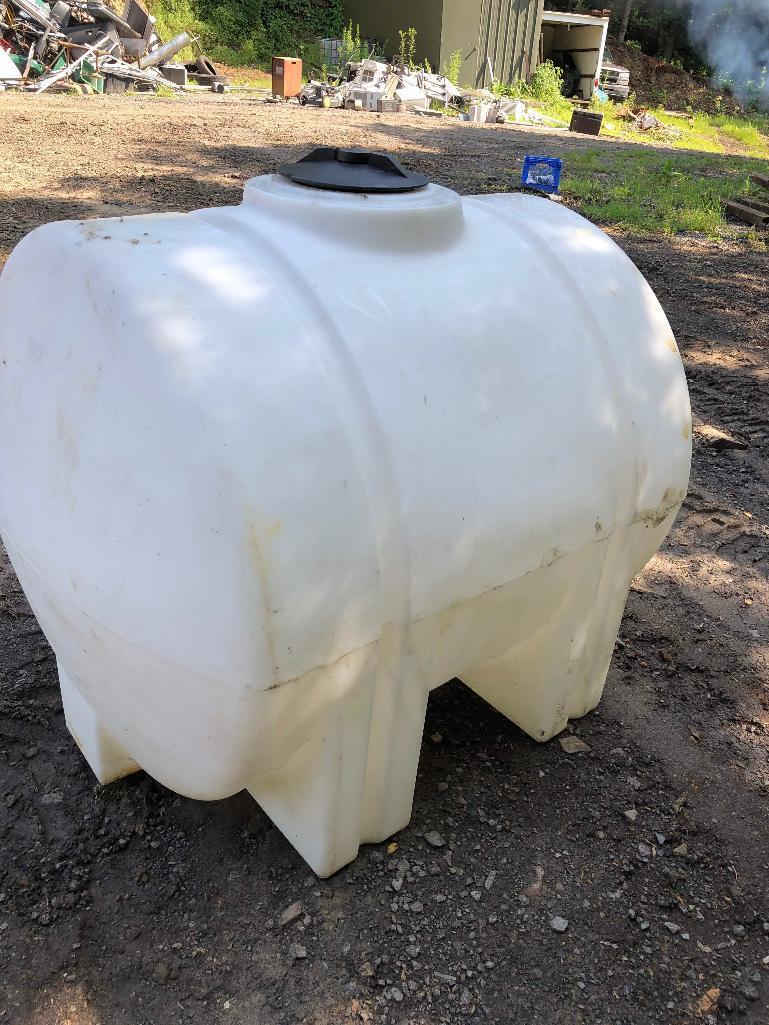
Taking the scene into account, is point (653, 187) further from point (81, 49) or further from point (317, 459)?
point (317, 459)

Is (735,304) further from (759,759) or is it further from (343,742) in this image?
(343,742)

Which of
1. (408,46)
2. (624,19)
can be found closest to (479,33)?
(408,46)

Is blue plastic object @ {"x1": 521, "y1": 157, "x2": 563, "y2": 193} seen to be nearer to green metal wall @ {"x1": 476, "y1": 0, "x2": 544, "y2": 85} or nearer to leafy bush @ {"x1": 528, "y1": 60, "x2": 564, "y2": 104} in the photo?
leafy bush @ {"x1": 528, "y1": 60, "x2": 564, "y2": 104}

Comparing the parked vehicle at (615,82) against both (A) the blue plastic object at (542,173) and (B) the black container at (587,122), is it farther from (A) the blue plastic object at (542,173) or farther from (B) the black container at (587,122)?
(A) the blue plastic object at (542,173)

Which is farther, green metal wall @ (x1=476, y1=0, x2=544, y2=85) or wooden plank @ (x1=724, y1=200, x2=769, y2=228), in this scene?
green metal wall @ (x1=476, y1=0, x2=544, y2=85)

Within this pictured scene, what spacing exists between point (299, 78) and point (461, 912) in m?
17.2

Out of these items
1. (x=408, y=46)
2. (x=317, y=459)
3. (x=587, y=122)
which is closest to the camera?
(x=317, y=459)

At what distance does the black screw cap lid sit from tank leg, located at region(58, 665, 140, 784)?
133 centimetres

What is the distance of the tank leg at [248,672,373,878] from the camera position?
5.37 ft

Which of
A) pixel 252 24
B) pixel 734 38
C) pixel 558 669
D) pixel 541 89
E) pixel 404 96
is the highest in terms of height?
pixel 734 38

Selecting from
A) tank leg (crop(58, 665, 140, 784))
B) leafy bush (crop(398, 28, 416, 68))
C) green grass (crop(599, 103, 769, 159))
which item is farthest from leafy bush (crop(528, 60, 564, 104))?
tank leg (crop(58, 665, 140, 784))

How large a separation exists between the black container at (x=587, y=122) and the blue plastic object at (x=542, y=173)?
7.21m

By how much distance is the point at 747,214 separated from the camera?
358 inches

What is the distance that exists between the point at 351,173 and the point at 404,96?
16164 millimetres
